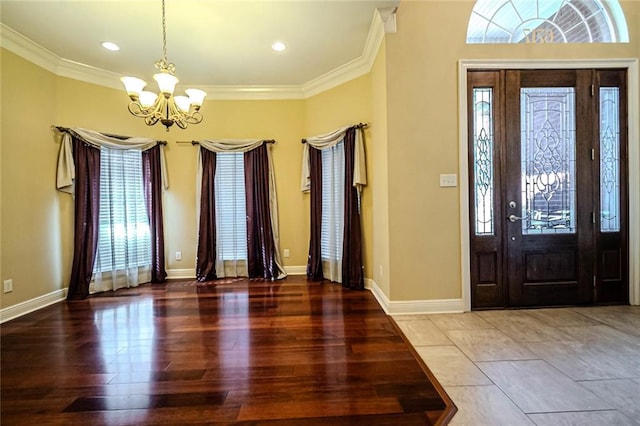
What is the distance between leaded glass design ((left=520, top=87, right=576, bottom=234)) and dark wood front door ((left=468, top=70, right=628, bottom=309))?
10 mm

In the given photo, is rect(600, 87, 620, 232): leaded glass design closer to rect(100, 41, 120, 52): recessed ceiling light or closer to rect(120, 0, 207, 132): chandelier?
rect(120, 0, 207, 132): chandelier

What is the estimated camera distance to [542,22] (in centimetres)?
310

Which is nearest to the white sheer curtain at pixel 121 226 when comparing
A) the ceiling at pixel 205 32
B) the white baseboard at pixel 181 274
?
the white baseboard at pixel 181 274

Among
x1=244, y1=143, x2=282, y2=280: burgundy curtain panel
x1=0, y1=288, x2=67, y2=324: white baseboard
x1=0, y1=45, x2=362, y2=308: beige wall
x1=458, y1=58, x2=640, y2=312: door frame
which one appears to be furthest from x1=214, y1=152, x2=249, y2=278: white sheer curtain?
x1=458, y1=58, x2=640, y2=312: door frame

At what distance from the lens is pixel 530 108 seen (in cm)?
310

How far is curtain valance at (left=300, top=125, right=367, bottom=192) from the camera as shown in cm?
386

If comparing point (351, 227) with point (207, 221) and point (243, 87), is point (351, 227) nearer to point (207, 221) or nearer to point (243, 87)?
point (207, 221)

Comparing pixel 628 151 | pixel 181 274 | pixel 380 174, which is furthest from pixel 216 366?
pixel 628 151

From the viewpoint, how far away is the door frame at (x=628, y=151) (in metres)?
3.02

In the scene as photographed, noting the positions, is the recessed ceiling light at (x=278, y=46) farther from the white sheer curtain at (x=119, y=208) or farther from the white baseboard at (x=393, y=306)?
the white baseboard at (x=393, y=306)

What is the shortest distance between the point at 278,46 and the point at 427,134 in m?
1.99

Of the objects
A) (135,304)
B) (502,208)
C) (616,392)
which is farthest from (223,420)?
(502,208)

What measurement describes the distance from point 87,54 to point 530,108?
5064 millimetres

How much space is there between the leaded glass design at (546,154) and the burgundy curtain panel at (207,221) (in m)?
4.04
